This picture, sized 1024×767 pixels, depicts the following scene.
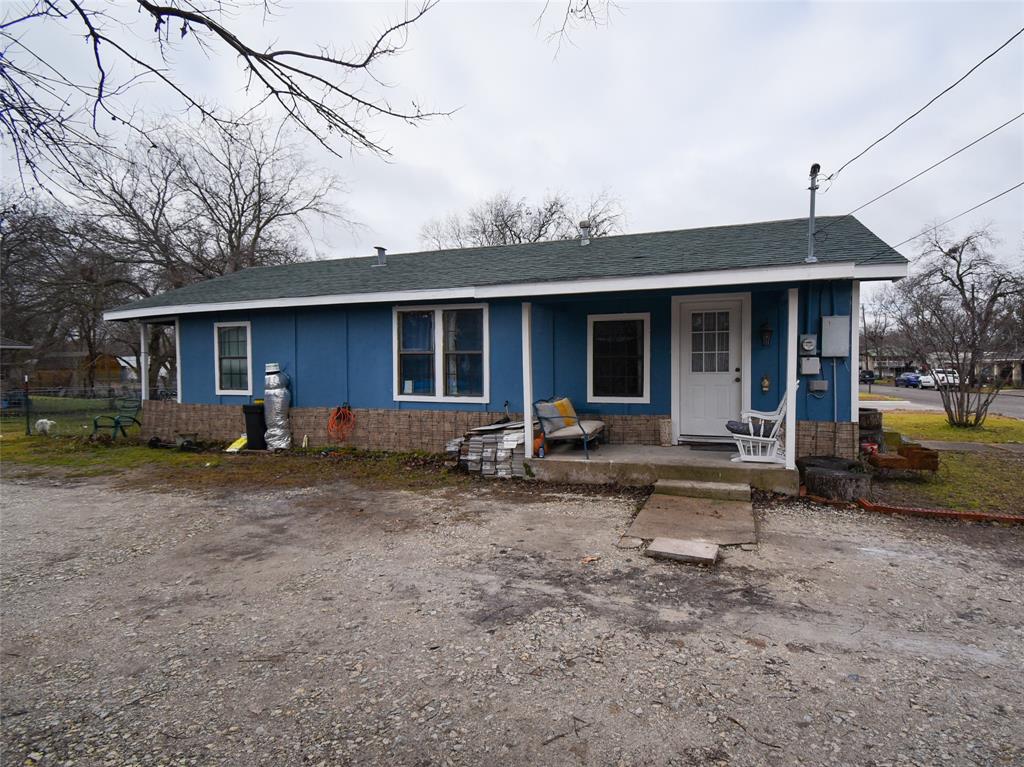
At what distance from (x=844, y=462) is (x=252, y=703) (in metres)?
6.10

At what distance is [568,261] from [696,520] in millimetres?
4114

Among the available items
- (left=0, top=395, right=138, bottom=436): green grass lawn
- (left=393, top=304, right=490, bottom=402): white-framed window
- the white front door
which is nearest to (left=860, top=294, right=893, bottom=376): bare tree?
the white front door

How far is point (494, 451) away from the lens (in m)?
7.04

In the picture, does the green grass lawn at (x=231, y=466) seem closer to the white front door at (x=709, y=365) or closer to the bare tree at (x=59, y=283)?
the white front door at (x=709, y=365)

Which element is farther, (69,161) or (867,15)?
(867,15)

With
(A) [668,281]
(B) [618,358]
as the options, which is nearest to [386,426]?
(B) [618,358]

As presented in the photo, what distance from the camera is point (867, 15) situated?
6.22 metres

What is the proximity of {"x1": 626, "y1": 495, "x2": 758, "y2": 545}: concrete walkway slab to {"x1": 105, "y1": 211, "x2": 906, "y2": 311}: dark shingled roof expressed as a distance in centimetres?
246

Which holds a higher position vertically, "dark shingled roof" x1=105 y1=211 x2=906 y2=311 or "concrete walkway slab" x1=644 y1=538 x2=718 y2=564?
"dark shingled roof" x1=105 y1=211 x2=906 y2=311

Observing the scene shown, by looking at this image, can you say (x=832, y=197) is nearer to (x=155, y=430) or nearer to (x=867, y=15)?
(x=867, y=15)

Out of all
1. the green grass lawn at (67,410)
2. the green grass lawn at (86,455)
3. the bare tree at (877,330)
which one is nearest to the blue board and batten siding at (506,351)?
the green grass lawn at (86,455)

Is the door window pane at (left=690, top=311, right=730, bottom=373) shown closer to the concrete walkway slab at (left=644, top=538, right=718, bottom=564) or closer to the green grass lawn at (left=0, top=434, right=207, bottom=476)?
the concrete walkway slab at (left=644, top=538, right=718, bottom=564)

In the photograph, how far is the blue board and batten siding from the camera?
6645 mm

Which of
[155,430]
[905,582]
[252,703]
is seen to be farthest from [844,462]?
[155,430]
